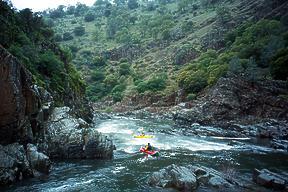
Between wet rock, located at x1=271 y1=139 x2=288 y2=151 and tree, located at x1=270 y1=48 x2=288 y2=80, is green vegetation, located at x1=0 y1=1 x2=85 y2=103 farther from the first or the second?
tree, located at x1=270 y1=48 x2=288 y2=80

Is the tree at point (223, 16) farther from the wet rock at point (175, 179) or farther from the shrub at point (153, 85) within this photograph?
the wet rock at point (175, 179)

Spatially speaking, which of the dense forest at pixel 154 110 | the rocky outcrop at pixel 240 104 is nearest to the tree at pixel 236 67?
the dense forest at pixel 154 110

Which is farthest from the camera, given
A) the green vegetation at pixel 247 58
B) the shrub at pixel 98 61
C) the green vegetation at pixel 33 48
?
the shrub at pixel 98 61

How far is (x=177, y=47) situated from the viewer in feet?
366

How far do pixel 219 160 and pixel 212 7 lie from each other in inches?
4489

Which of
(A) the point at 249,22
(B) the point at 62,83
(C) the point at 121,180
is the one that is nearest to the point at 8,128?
(C) the point at 121,180

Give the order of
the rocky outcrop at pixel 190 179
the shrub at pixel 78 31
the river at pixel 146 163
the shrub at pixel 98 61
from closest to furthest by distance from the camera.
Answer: the rocky outcrop at pixel 190 179 < the river at pixel 146 163 < the shrub at pixel 98 61 < the shrub at pixel 78 31

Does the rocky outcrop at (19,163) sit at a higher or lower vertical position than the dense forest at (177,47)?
lower

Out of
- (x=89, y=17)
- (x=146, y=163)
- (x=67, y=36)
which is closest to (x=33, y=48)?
(x=146, y=163)

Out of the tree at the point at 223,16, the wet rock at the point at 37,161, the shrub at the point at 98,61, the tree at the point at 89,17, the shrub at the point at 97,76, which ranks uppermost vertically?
the tree at the point at 89,17

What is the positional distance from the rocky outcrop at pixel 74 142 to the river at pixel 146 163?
1025 mm

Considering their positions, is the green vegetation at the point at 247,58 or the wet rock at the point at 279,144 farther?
the green vegetation at the point at 247,58

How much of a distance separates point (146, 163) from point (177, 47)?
284 feet

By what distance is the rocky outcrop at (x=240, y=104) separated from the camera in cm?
4834
